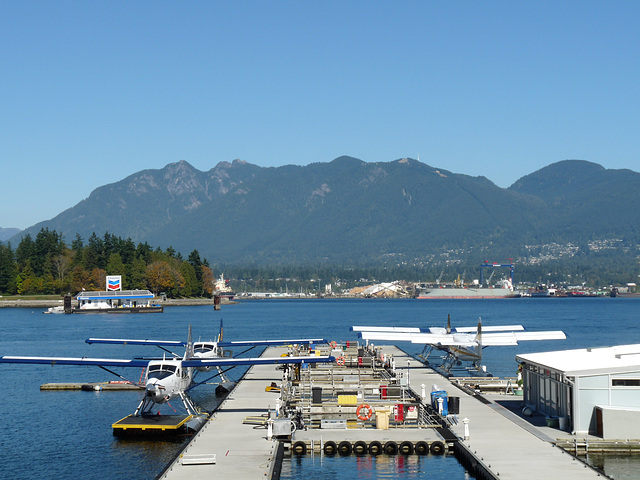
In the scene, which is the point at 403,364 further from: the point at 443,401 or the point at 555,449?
the point at 555,449

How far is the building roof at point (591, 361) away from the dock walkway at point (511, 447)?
2.52m

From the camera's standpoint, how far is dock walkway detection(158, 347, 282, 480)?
23.9 metres

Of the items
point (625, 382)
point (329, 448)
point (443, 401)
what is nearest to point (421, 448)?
point (329, 448)

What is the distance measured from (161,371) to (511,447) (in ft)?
48.1

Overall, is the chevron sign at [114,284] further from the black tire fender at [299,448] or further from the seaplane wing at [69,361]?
the black tire fender at [299,448]

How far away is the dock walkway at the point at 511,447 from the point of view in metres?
23.7

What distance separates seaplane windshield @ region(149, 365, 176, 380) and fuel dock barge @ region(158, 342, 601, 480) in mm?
2697

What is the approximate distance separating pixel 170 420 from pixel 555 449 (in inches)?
623

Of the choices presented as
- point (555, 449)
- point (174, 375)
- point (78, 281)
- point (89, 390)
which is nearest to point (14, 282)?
point (78, 281)

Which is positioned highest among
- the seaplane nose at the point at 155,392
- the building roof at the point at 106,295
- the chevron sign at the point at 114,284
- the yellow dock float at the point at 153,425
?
the chevron sign at the point at 114,284

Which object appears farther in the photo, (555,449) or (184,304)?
(184,304)

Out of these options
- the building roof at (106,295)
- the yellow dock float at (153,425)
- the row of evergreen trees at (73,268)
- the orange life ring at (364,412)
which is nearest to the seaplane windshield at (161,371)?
the yellow dock float at (153,425)

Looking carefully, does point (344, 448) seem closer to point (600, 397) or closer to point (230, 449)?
point (230, 449)

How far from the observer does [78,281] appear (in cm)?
17175
